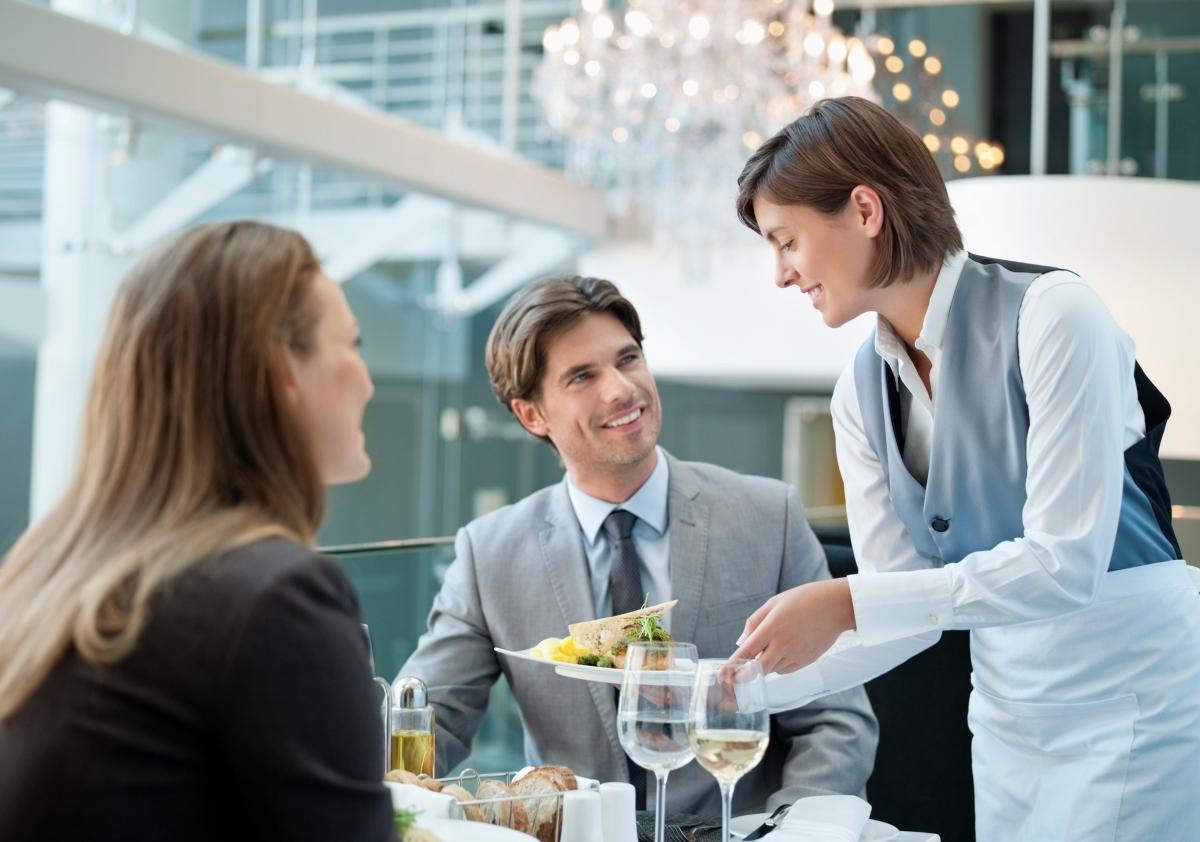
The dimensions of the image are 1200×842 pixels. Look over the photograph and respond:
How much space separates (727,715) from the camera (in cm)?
131

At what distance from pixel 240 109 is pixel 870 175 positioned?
408cm

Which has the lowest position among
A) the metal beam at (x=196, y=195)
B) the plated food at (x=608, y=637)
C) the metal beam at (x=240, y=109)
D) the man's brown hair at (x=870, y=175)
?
the plated food at (x=608, y=637)

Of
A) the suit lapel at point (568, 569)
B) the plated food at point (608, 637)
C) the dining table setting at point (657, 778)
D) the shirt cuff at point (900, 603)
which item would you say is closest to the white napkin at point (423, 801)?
the dining table setting at point (657, 778)

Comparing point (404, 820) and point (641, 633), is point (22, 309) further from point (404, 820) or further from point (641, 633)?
point (404, 820)

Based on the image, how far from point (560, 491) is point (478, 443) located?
18.4 ft

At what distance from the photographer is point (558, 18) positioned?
880 centimetres

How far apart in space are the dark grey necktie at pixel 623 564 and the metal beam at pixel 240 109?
3.03 metres

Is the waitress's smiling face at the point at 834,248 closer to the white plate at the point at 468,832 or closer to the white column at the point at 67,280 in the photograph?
the white plate at the point at 468,832

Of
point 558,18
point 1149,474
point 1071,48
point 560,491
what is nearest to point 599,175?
point 558,18

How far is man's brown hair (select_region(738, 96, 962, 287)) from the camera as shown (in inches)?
73.1

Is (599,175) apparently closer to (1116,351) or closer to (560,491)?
(560,491)

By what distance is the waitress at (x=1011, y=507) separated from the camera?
1.71 metres

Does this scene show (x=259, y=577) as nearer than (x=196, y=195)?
Yes

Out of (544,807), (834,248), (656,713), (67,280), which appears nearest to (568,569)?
(834,248)
